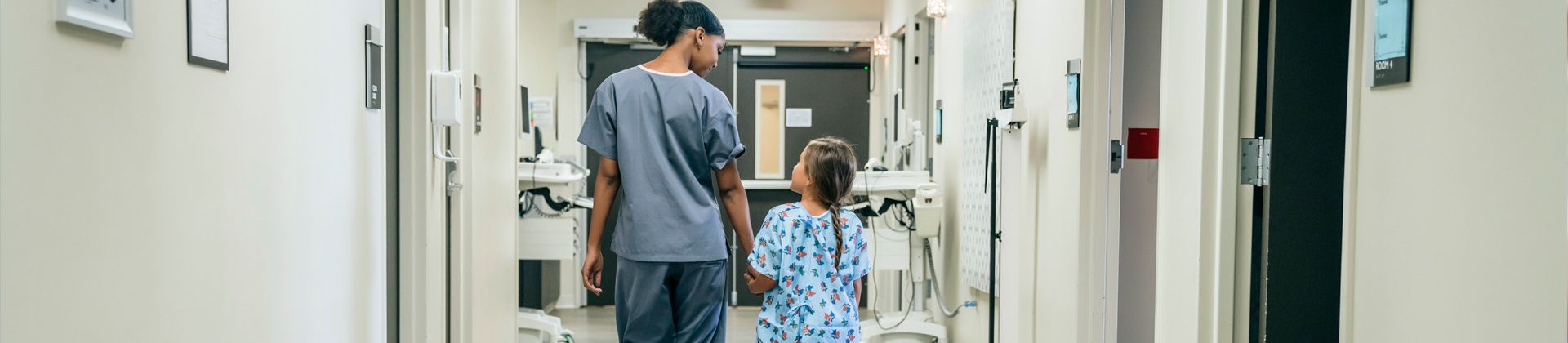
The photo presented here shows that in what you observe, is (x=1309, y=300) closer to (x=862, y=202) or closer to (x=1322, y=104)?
(x=1322, y=104)

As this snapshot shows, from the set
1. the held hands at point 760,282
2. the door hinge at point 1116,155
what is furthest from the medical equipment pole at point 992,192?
the held hands at point 760,282

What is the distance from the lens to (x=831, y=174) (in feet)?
7.94

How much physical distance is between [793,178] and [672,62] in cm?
40

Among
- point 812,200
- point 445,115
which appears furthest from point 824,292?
point 445,115

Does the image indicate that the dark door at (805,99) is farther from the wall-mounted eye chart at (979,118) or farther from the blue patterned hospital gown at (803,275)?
the blue patterned hospital gown at (803,275)

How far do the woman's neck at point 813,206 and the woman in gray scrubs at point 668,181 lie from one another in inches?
5.9

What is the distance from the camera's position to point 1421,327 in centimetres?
141

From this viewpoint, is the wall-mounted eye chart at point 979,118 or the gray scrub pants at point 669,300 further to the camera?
the wall-mounted eye chart at point 979,118

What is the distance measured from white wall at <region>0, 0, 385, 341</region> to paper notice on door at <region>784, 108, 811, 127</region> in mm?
4202

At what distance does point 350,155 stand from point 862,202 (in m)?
2.67

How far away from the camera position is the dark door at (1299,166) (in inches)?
75.9

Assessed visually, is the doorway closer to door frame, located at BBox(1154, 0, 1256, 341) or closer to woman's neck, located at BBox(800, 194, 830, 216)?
woman's neck, located at BBox(800, 194, 830, 216)

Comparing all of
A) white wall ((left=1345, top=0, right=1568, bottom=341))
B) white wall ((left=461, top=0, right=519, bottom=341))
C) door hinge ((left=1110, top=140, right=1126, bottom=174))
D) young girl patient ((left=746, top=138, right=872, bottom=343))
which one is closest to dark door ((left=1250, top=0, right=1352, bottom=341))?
white wall ((left=1345, top=0, right=1568, bottom=341))

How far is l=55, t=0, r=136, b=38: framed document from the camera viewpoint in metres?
1.00
